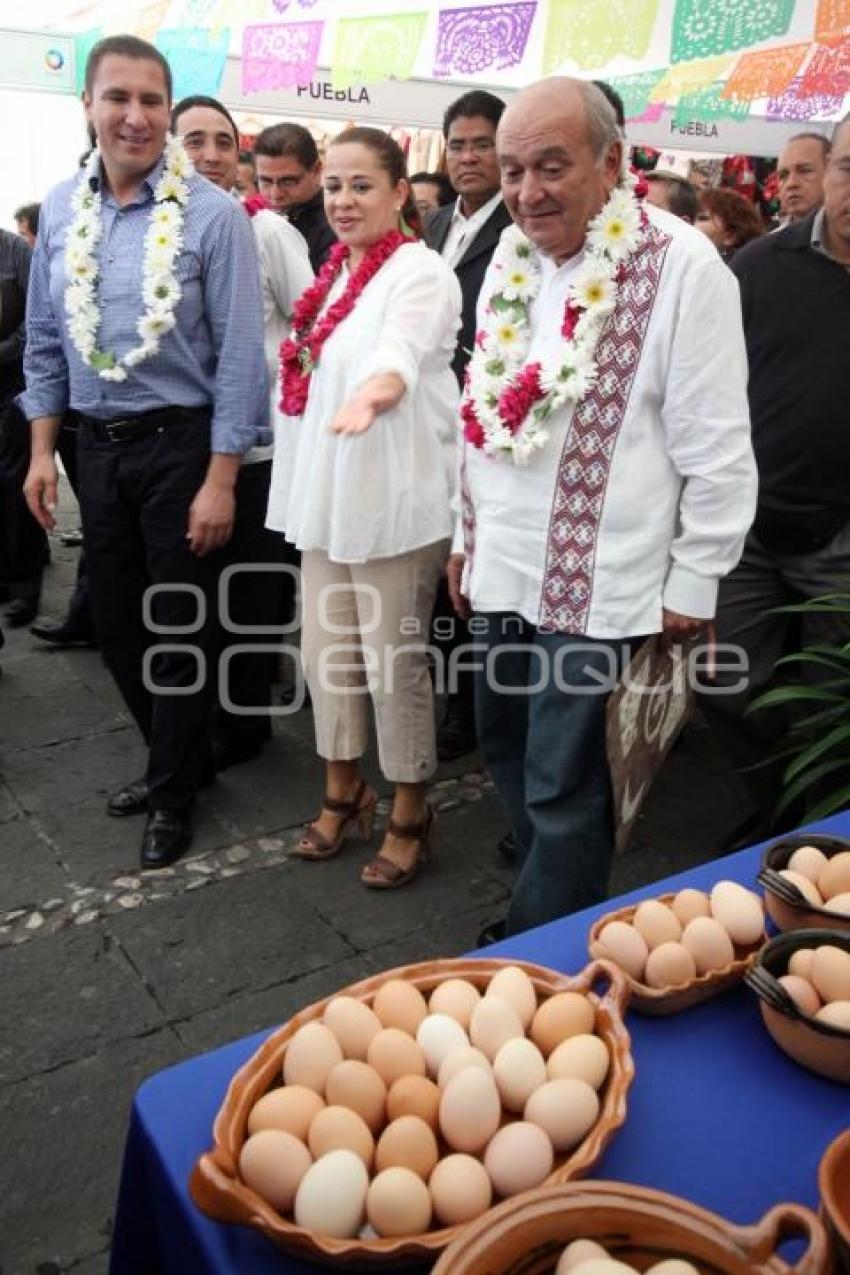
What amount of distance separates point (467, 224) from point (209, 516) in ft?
4.71

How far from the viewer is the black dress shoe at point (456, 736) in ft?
11.9

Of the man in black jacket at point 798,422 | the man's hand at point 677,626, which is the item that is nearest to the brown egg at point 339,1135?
the man's hand at point 677,626

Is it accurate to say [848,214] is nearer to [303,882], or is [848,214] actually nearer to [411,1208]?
[303,882]

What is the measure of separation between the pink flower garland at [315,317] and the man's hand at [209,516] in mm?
281

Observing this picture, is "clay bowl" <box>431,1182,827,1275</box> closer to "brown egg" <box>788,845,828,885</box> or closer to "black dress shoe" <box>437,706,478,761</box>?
"brown egg" <box>788,845,828,885</box>

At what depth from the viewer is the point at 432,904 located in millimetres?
2740

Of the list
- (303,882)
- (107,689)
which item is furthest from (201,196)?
(107,689)

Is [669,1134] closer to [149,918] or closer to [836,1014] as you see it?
[836,1014]

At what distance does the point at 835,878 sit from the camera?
132cm

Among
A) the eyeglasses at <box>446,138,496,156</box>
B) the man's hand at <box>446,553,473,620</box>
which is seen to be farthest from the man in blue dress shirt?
the eyeglasses at <box>446,138,496,156</box>

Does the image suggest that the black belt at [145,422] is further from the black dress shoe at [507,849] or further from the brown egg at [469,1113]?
the brown egg at [469,1113]

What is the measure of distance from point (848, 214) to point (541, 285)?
882 millimetres

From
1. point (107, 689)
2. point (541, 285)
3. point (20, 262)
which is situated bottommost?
point (107, 689)

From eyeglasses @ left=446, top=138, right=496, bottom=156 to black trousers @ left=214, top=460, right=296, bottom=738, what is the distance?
121 cm
